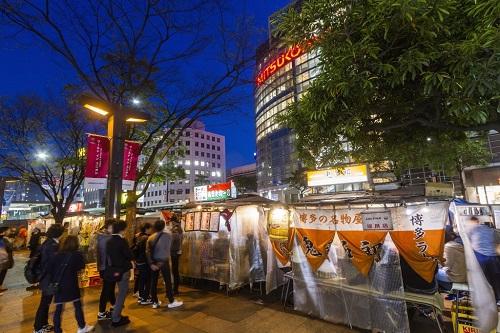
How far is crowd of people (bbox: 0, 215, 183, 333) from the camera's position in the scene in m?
5.76

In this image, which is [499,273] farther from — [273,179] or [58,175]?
[273,179]

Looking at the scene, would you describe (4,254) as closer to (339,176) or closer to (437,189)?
(437,189)

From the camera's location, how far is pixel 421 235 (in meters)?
5.38

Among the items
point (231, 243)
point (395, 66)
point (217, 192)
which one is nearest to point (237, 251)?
point (231, 243)

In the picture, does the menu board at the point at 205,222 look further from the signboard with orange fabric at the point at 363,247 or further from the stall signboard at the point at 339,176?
the stall signboard at the point at 339,176

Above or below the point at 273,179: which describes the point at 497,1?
below

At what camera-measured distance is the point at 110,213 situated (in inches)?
318

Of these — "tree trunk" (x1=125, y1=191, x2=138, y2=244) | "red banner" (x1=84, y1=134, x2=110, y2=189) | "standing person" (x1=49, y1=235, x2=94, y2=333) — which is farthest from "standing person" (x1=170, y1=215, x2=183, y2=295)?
"standing person" (x1=49, y1=235, x2=94, y2=333)

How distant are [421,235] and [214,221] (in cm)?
597

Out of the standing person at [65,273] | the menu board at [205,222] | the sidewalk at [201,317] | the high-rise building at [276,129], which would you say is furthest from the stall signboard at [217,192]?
the high-rise building at [276,129]

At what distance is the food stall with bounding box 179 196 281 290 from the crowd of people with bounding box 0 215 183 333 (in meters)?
1.74

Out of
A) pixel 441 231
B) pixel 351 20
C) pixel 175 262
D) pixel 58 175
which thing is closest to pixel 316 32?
pixel 351 20

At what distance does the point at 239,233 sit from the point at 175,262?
223 cm

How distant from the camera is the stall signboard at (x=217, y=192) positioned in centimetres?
2861
